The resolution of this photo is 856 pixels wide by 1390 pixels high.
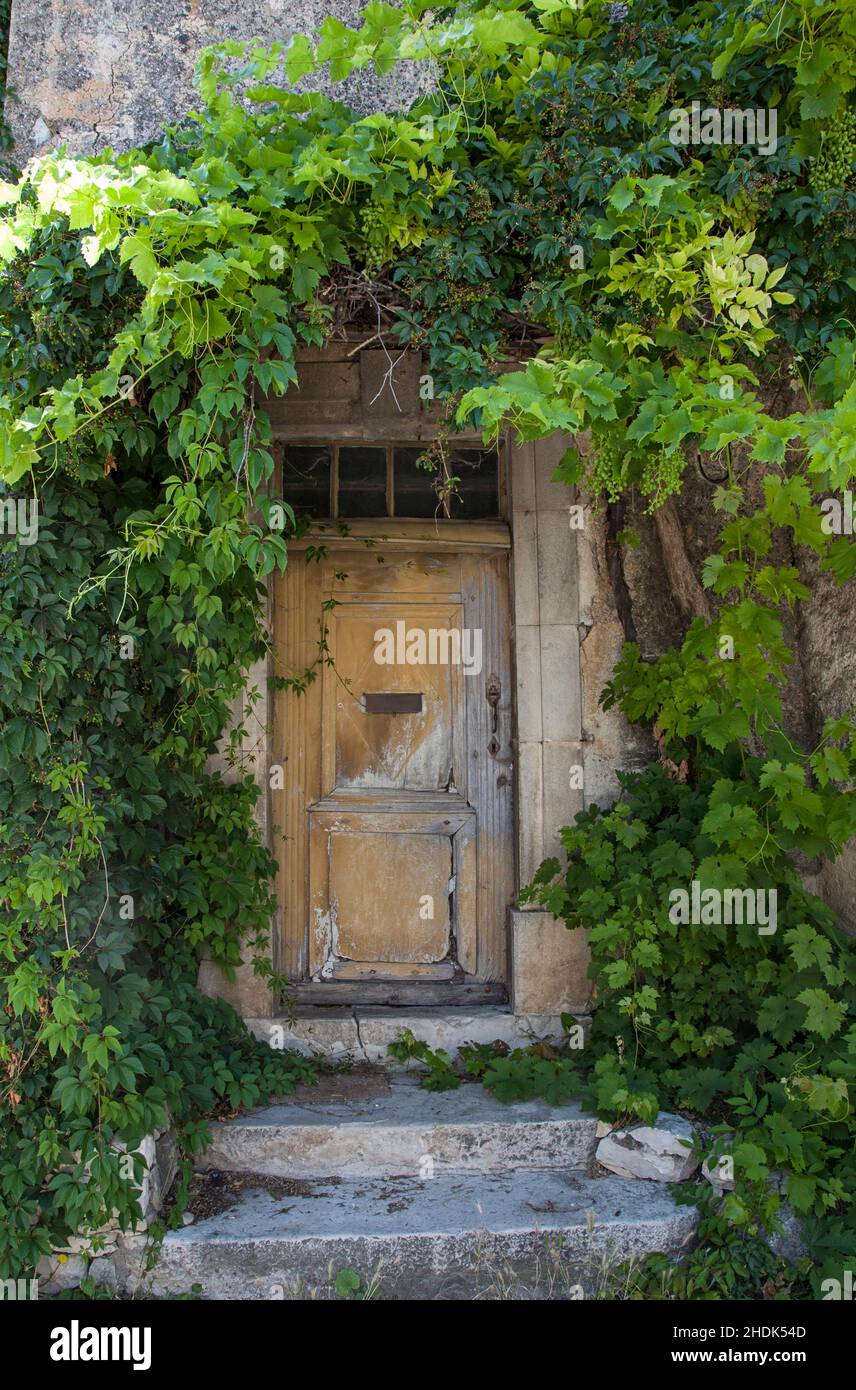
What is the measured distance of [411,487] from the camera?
15.9 feet

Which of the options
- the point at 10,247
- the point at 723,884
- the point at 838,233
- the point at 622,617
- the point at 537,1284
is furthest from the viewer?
the point at 622,617

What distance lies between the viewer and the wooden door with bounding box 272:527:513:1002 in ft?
15.7

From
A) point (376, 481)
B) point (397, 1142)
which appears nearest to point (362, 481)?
point (376, 481)

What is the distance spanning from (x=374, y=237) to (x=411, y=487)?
1.76 m

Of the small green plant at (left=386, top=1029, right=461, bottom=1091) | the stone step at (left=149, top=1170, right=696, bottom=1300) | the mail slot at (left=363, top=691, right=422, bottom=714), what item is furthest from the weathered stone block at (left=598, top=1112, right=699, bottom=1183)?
the mail slot at (left=363, top=691, right=422, bottom=714)

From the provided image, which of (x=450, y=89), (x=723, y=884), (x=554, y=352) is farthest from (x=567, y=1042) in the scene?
(x=450, y=89)

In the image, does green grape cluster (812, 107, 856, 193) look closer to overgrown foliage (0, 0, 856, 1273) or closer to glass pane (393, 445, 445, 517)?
overgrown foliage (0, 0, 856, 1273)

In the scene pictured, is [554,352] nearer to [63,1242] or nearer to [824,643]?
[824,643]

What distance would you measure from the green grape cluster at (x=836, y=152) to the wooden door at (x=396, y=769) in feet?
6.79

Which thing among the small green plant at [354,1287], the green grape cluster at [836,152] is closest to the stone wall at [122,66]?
the green grape cluster at [836,152]

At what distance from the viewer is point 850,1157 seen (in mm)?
3459

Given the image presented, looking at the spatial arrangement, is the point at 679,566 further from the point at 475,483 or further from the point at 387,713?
the point at 387,713

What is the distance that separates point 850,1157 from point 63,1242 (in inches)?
96.8

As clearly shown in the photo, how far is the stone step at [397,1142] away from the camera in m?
3.82
